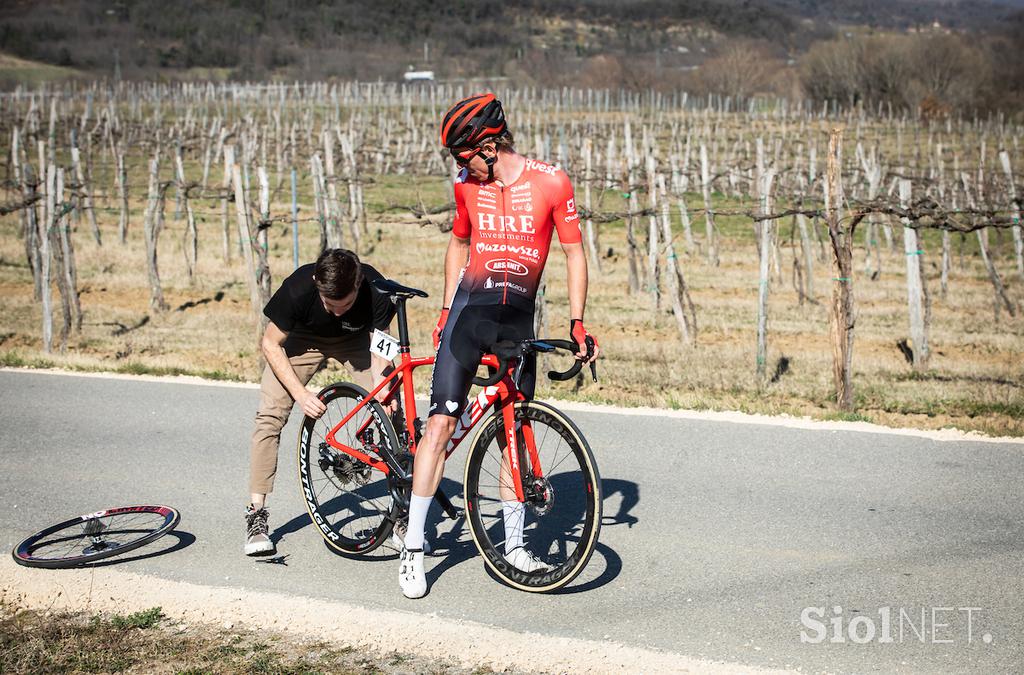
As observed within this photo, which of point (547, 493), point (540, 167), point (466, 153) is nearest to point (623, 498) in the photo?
point (547, 493)

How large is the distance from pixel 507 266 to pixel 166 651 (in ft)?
7.68

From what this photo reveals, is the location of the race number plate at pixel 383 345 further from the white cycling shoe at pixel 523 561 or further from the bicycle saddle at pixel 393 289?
the white cycling shoe at pixel 523 561

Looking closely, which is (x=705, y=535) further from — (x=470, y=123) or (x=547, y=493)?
(x=470, y=123)

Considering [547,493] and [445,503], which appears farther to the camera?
[445,503]

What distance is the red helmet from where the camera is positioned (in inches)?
195

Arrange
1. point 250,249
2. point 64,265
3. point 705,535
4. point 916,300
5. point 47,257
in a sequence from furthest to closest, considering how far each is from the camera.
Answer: point 64,265 < point 47,257 < point 250,249 < point 916,300 < point 705,535

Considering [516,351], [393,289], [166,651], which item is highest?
[393,289]

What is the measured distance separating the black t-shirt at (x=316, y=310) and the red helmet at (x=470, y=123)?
1034 millimetres

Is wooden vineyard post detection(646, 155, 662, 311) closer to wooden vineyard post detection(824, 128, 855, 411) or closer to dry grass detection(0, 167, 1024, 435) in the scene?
dry grass detection(0, 167, 1024, 435)

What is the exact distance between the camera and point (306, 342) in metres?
5.93

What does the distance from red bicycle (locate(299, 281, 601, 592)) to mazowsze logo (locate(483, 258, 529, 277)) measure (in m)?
0.39

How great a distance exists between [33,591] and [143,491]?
156cm

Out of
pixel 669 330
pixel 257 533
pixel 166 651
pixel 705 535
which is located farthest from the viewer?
pixel 669 330

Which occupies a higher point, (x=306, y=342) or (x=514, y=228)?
(x=514, y=228)
